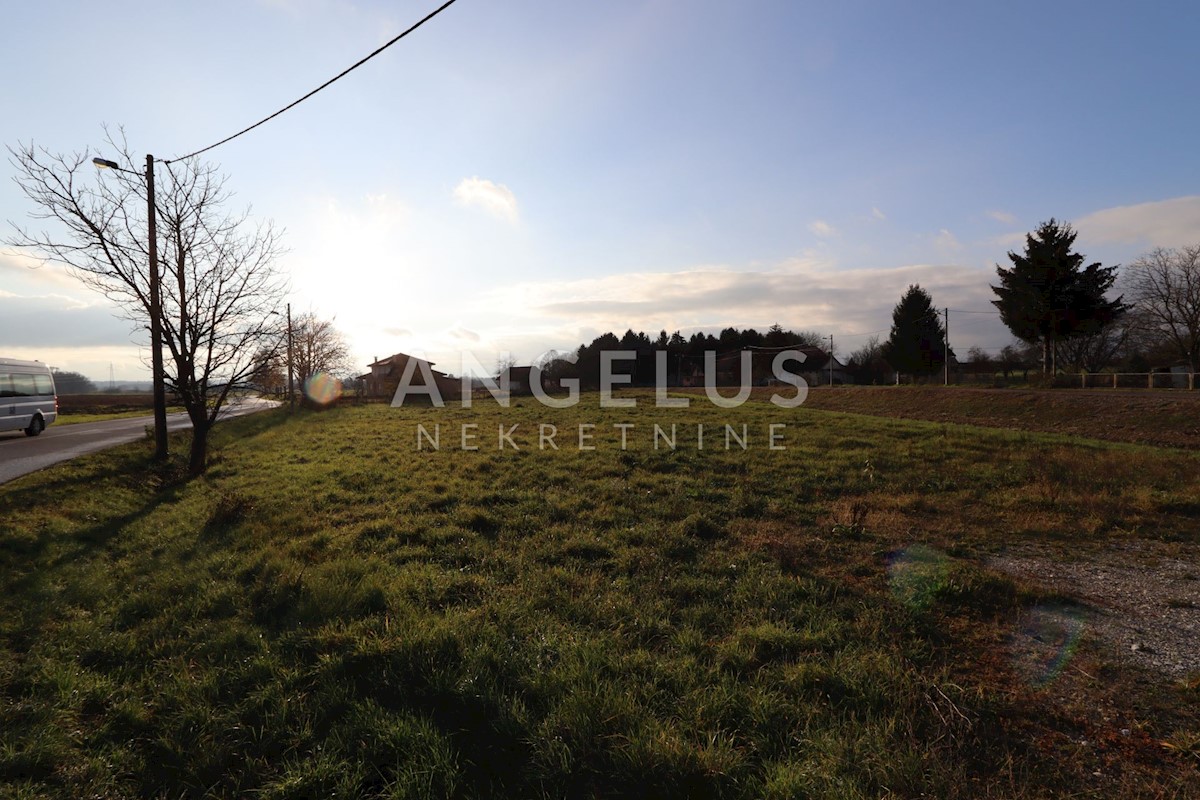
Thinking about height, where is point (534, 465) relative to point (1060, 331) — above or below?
below

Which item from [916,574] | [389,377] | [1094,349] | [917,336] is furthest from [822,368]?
[916,574]

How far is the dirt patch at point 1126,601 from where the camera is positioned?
377 cm

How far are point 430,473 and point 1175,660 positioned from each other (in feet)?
32.2

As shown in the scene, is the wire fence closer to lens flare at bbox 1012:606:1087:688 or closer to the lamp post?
lens flare at bbox 1012:606:1087:688

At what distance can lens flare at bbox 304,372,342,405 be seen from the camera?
125ft

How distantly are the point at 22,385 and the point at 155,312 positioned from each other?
9776 mm

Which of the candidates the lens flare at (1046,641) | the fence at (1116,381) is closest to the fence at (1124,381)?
the fence at (1116,381)

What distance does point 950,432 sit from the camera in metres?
15.2

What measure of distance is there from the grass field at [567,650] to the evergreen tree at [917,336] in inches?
1877

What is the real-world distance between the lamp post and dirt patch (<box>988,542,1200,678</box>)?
13.5m

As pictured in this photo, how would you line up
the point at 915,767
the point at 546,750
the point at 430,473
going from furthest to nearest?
the point at 430,473, the point at 546,750, the point at 915,767

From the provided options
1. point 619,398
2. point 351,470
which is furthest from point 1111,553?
point 619,398

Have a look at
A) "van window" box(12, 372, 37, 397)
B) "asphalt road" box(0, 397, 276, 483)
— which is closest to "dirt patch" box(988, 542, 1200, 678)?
"asphalt road" box(0, 397, 276, 483)

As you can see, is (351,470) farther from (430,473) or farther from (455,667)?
(455,667)
